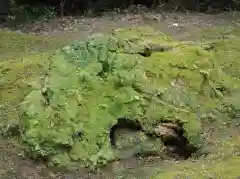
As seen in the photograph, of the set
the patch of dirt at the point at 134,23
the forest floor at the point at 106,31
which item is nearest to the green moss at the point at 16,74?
the forest floor at the point at 106,31

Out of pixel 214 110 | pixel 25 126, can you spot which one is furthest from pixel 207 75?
pixel 25 126

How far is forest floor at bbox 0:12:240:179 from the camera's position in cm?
560

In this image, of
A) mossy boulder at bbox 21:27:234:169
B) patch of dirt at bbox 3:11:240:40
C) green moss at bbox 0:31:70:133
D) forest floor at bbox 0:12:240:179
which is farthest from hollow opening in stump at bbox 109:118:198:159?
patch of dirt at bbox 3:11:240:40

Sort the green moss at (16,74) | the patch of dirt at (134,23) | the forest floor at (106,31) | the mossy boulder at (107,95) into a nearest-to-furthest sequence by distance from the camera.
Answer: the forest floor at (106,31)
the mossy boulder at (107,95)
the green moss at (16,74)
the patch of dirt at (134,23)

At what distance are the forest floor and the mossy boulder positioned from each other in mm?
250

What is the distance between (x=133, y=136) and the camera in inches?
248

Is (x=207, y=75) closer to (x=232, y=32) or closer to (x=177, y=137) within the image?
(x=177, y=137)

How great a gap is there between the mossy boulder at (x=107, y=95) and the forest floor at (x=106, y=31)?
9.9 inches

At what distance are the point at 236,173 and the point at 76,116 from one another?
2175 mm

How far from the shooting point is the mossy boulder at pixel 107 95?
19.4 ft

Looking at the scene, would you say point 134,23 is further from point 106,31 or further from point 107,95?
point 107,95

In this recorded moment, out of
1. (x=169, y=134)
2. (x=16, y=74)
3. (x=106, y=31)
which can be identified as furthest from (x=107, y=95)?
(x=106, y=31)

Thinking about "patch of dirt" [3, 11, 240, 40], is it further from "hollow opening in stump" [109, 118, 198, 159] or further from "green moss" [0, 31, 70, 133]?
"hollow opening in stump" [109, 118, 198, 159]

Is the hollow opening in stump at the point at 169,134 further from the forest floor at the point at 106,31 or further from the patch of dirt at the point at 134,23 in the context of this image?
the patch of dirt at the point at 134,23
